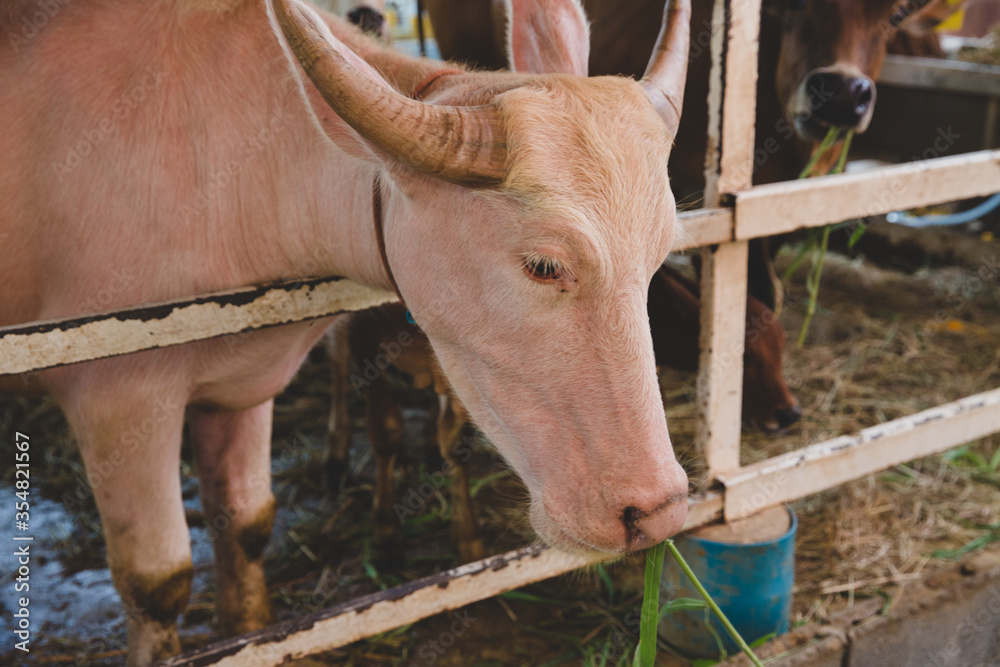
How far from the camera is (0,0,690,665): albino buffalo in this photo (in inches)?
59.2

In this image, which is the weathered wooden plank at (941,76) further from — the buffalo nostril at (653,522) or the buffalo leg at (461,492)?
the buffalo nostril at (653,522)

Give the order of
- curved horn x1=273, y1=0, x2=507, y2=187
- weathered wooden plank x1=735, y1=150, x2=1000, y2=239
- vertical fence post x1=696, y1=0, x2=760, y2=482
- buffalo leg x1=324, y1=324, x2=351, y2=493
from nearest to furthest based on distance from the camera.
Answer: curved horn x1=273, y1=0, x2=507, y2=187
vertical fence post x1=696, y1=0, x2=760, y2=482
weathered wooden plank x1=735, y1=150, x2=1000, y2=239
buffalo leg x1=324, y1=324, x2=351, y2=493

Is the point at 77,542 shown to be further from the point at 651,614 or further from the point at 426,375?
the point at 651,614

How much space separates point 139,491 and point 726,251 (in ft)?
5.67

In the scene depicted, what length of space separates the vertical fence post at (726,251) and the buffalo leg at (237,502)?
4.50 ft

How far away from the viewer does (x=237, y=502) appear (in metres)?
2.54

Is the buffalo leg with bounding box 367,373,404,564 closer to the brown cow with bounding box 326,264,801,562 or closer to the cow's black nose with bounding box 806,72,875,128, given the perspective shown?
the brown cow with bounding box 326,264,801,562

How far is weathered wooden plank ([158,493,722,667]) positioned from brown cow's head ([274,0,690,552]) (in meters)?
0.22

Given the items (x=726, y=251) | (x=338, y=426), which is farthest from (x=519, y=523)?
(x=726, y=251)

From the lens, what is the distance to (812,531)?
10.9 feet


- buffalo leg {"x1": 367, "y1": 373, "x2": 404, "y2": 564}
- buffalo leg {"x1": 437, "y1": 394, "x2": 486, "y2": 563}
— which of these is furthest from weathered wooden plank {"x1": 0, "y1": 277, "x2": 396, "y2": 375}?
buffalo leg {"x1": 367, "y1": 373, "x2": 404, "y2": 564}

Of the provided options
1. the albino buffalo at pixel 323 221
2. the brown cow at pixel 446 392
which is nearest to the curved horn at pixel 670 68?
the albino buffalo at pixel 323 221

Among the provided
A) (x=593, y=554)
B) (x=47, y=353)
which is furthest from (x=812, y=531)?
(x=47, y=353)

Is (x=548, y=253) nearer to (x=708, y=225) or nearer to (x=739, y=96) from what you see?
(x=708, y=225)
